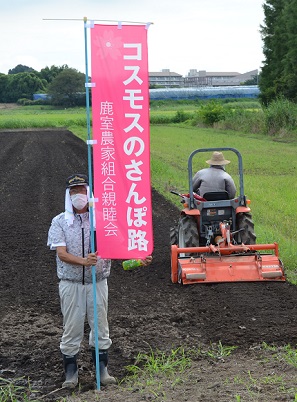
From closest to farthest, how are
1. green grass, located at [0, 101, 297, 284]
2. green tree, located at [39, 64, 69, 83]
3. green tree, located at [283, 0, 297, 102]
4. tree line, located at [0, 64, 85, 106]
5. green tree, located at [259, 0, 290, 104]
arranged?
green grass, located at [0, 101, 297, 284] → green tree, located at [283, 0, 297, 102] → green tree, located at [259, 0, 290, 104] → tree line, located at [0, 64, 85, 106] → green tree, located at [39, 64, 69, 83]

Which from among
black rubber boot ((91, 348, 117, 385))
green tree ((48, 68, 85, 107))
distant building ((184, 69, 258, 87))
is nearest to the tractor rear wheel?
black rubber boot ((91, 348, 117, 385))

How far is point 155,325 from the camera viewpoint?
743cm

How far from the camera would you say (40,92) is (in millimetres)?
99688

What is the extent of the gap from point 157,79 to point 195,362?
132 meters

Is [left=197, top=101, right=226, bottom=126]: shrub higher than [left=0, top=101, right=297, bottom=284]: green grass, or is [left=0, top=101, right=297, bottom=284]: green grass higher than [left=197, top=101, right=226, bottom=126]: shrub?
[left=197, top=101, right=226, bottom=126]: shrub

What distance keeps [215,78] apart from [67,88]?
72865 mm

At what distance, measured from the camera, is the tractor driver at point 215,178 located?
30.9 feet

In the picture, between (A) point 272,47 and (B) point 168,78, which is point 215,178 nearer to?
(A) point 272,47

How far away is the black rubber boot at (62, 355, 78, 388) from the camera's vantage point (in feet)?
19.1

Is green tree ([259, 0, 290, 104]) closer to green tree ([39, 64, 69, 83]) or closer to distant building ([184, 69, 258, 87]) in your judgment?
green tree ([39, 64, 69, 83])

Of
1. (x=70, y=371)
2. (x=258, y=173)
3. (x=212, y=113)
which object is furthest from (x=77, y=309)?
(x=212, y=113)

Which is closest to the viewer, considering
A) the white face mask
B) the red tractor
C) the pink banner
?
the pink banner

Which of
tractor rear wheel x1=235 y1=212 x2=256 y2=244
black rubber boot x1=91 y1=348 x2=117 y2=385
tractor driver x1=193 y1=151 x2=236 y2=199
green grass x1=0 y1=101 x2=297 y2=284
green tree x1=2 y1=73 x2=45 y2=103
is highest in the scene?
green tree x1=2 y1=73 x2=45 y2=103

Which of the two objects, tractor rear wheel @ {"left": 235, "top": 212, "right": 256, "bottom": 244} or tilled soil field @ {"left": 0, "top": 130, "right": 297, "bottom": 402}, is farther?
tractor rear wheel @ {"left": 235, "top": 212, "right": 256, "bottom": 244}
